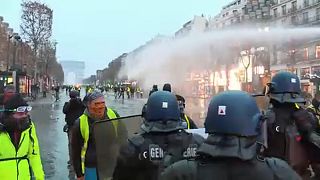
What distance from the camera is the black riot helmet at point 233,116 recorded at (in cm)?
195

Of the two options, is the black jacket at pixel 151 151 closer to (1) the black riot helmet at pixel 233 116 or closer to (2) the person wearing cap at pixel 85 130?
(1) the black riot helmet at pixel 233 116

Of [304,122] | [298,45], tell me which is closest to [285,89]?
[304,122]

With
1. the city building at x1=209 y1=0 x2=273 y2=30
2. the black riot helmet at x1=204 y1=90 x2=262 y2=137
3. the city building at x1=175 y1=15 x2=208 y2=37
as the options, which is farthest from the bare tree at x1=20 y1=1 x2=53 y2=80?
the black riot helmet at x1=204 y1=90 x2=262 y2=137

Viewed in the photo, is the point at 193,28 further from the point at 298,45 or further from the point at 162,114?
the point at 162,114

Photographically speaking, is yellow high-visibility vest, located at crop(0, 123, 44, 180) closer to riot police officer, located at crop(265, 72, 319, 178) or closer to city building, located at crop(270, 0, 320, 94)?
riot police officer, located at crop(265, 72, 319, 178)

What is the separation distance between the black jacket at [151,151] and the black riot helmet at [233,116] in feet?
2.58

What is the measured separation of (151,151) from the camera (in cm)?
281

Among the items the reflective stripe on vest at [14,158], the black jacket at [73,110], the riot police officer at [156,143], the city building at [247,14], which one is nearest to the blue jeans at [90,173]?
the reflective stripe on vest at [14,158]

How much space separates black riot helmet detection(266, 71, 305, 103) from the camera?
12.2ft

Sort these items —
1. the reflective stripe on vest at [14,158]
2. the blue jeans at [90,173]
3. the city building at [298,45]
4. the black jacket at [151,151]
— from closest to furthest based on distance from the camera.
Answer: the black jacket at [151,151] → the reflective stripe on vest at [14,158] → the blue jeans at [90,173] → the city building at [298,45]

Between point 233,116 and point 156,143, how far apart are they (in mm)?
945

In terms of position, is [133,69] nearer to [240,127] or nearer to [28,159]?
[28,159]

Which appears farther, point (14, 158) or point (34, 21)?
point (34, 21)

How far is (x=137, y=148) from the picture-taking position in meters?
2.85
